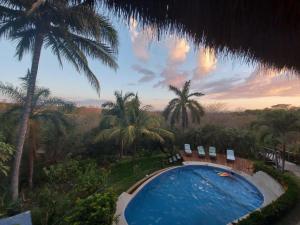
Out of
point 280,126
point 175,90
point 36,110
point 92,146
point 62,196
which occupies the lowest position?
point 62,196

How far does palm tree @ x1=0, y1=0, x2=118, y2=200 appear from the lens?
30.8ft

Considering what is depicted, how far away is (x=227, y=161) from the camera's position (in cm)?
1458

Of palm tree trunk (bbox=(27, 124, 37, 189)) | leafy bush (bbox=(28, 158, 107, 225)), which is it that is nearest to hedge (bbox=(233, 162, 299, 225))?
leafy bush (bbox=(28, 158, 107, 225))

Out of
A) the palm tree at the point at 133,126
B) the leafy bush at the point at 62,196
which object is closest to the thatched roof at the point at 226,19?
the leafy bush at the point at 62,196

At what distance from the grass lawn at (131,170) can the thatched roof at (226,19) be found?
9678 mm

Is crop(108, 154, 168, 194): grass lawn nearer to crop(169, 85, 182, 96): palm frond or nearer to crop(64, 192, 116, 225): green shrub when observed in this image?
crop(64, 192, 116, 225): green shrub

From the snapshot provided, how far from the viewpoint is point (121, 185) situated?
11.1 m

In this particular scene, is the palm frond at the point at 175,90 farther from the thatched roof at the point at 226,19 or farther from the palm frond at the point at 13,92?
the thatched roof at the point at 226,19

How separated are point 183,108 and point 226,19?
19133 millimetres

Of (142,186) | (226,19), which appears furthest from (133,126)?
(226,19)

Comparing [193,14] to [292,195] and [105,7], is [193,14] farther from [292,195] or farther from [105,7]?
[292,195]

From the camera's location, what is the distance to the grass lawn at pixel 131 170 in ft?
37.3

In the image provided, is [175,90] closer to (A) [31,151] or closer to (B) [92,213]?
(A) [31,151]

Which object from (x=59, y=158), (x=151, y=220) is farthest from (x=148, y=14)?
(x=59, y=158)
